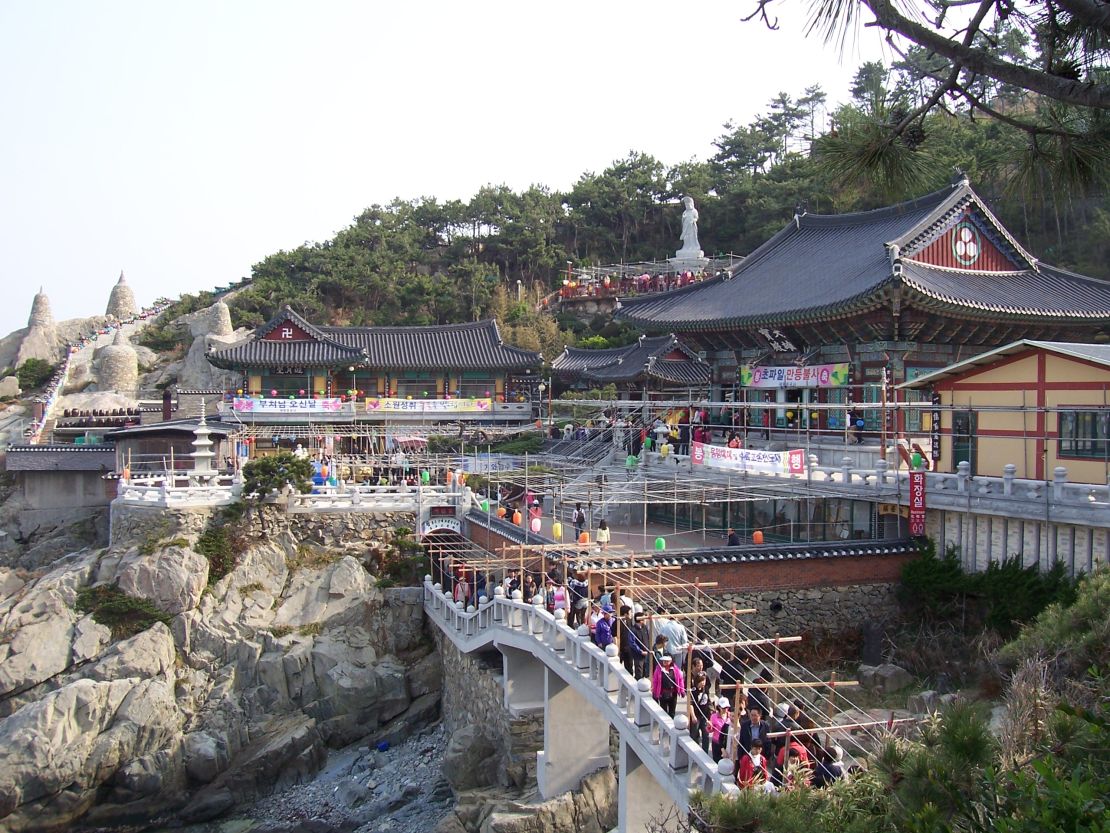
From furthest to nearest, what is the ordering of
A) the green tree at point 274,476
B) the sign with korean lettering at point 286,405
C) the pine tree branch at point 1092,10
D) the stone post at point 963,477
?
the sign with korean lettering at point 286,405 < the green tree at point 274,476 < the stone post at point 963,477 < the pine tree branch at point 1092,10

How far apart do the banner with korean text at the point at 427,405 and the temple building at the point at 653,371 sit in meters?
5.72

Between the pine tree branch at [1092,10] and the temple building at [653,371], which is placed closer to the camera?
the pine tree branch at [1092,10]

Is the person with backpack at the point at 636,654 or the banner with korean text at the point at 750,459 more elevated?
the banner with korean text at the point at 750,459

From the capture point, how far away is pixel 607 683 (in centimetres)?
1522

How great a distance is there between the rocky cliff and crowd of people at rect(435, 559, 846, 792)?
345 inches

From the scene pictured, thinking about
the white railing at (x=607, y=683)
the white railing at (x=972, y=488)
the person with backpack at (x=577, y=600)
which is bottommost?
the white railing at (x=607, y=683)

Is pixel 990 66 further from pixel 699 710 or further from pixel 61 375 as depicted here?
pixel 61 375

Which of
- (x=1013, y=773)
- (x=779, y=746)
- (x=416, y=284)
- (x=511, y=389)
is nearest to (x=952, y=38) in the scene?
(x=1013, y=773)

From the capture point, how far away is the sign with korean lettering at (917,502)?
21.3 metres

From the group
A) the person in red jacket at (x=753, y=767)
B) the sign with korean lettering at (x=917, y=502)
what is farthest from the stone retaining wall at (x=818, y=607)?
the person in red jacket at (x=753, y=767)

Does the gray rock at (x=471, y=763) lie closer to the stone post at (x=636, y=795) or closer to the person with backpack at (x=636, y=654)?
the stone post at (x=636, y=795)

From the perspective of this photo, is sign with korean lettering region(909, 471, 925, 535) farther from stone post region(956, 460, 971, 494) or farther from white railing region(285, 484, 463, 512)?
white railing region(285, 484, 463, 512)

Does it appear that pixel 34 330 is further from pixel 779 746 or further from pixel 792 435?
pixel 779 746

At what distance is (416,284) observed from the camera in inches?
2571
